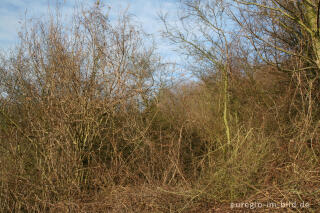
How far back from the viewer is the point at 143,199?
14.8 ft

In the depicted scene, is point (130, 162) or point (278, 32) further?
point (278, 32)

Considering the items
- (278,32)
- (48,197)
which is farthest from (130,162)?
(278,32)

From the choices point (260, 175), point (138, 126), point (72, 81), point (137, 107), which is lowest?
point (260, 175)

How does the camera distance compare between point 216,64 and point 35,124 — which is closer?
point 35,124

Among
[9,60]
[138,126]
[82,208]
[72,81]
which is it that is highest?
[9,60]

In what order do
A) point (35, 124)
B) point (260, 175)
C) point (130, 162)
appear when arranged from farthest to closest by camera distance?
point (130, 162) → point (35, 124) → point (260, 175)

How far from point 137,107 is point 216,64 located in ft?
9.29

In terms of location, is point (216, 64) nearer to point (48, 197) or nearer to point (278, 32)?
point (278, 32)

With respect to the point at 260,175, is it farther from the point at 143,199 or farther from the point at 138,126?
the point at 138,126

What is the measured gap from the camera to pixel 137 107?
21.6 feet

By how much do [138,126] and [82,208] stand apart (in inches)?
95.8

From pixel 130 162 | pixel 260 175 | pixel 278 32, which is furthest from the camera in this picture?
pixel 278 32

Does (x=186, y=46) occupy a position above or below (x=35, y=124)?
above

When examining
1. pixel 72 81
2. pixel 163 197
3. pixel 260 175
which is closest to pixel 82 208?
pixel 163 197
